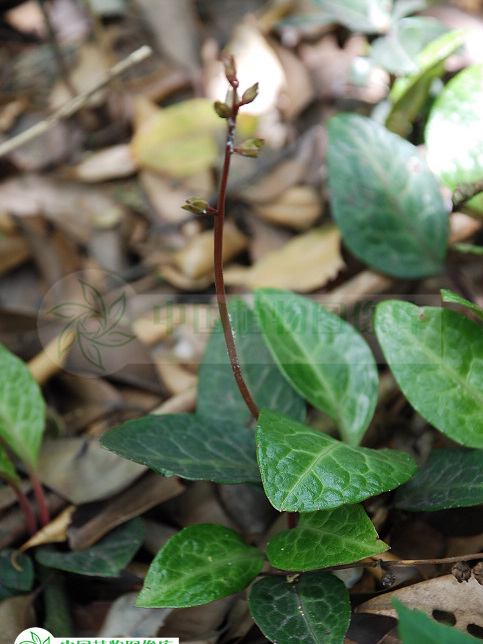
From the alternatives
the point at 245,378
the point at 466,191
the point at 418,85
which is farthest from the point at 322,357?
the point at 418,85

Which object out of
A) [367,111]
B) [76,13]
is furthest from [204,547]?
[76,13]

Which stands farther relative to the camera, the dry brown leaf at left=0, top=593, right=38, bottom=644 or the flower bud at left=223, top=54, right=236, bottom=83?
the dry brown leaf at left=0, top=593, right=38, bottom=644

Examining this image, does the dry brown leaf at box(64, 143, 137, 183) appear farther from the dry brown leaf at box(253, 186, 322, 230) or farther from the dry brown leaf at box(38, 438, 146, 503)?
the dry brown leaf at box(38, 438, 146, 503)

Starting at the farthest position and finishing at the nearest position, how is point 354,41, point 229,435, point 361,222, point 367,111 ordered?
point 354,41
point 367,111
point 361,222
point 229,435

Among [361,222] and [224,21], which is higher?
[224,21]

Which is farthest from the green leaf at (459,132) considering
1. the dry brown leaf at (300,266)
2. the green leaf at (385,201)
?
the dry brown leaf at (300,266)

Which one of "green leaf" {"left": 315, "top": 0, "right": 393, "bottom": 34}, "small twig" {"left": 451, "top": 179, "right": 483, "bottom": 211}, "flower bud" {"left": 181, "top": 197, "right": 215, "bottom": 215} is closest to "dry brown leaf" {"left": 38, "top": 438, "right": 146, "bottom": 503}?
"flower bud" {"left": 181, "top": 197, "right": 215, "bottom": 215}

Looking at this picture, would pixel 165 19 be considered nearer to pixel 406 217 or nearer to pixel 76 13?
pixel 76 13
